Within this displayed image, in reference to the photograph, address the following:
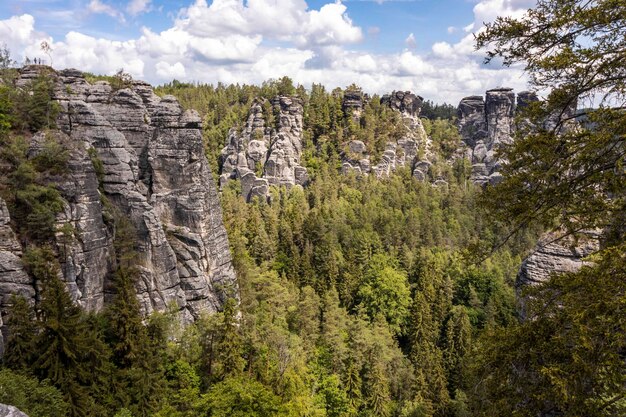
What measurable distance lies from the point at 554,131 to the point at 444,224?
60.8m

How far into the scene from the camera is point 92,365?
61.8 ft

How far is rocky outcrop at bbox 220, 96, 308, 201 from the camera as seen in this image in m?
81.3

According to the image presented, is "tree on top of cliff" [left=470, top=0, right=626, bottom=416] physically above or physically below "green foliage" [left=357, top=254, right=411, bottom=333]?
above

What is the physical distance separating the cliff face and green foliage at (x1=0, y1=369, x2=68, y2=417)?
550 cm

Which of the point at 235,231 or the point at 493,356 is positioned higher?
the point at 493,356

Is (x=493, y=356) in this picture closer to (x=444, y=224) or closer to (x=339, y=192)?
(x=444, y=224)

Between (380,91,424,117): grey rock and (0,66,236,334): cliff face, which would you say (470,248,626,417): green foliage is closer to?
(0,66,236,334): cliff face

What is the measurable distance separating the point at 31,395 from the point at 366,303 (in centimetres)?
3759

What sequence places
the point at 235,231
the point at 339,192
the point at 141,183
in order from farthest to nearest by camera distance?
the point at 339,192 < the point at 235,231 < the point at 141,183

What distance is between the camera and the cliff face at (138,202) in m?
23.9

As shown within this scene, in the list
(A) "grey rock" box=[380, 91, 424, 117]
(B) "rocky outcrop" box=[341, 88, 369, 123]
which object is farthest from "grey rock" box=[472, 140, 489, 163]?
(B) "rocky outcrop" box=[341, 88, 369, 123]

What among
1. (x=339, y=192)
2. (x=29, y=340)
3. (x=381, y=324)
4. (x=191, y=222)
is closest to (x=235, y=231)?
(x=191, y=222)

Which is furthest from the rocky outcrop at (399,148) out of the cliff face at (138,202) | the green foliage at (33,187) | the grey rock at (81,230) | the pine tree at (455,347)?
the green foliage at (33,187)

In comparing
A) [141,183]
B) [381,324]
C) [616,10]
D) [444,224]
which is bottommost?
[381,324]
